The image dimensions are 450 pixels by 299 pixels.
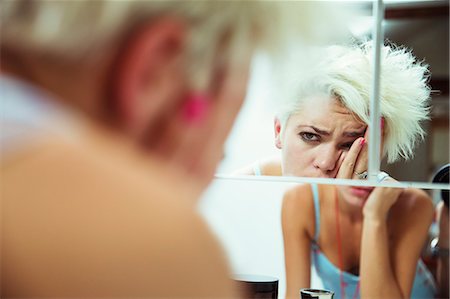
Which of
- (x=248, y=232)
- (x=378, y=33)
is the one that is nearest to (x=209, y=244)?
(x=378, y=33)

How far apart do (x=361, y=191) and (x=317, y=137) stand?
0.16m

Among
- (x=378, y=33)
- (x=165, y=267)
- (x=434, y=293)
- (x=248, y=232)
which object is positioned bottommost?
(x=165, y=267)

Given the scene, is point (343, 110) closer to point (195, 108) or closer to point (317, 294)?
point (317, 294)

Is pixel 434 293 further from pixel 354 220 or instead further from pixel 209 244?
pixel 209 244

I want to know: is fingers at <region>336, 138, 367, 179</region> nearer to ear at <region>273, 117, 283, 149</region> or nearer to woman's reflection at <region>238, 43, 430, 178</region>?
woman's reflection at <region>238, 43, 430, 178</region>

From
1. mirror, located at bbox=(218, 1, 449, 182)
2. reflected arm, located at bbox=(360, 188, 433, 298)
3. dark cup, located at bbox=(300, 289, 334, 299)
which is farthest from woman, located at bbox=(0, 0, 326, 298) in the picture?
reflected arm, located at bbox=(360, 188, 433, 298)

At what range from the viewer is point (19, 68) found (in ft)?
0.69

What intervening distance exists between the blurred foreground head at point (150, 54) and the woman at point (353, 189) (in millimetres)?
1369

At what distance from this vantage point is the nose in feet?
5.38

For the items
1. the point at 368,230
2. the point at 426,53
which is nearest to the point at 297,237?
the point at 368,230

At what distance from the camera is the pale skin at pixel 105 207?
172 mm

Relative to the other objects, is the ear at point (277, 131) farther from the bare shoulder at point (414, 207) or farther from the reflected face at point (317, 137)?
the bare shoulder at point (414, 207)

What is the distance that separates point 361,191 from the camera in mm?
1643

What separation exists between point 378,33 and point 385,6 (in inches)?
2.6
